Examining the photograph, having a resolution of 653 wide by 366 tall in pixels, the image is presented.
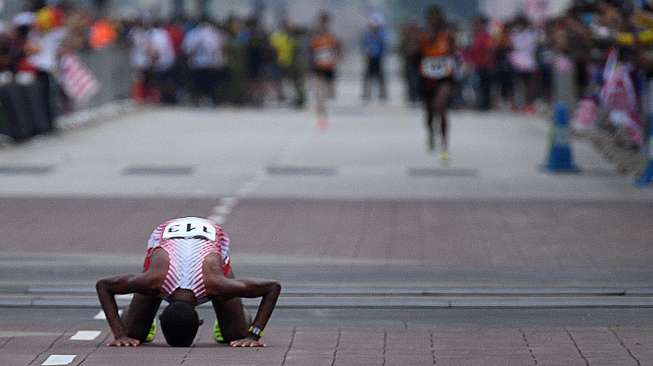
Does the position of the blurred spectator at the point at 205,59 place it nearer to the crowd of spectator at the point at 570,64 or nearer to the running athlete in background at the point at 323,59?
the crowd of spectator at the point at 570,64

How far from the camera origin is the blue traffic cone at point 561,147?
22.2 metres

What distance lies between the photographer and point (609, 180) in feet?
69.3

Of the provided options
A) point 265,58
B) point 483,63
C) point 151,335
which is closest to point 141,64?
point 265,58

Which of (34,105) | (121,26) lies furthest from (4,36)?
(121,26)

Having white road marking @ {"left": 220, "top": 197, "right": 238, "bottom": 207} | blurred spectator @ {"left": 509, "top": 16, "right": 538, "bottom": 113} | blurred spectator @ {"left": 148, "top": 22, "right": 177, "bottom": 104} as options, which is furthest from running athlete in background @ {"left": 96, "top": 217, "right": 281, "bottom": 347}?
blurred spectator @ {"left": 148, "top": 22, "right": 177, "bottom": 104}

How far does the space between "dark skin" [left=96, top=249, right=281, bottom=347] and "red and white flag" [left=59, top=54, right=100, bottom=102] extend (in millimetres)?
20418

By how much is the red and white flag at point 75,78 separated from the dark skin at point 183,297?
20.4m

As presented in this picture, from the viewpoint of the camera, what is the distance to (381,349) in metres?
9.54

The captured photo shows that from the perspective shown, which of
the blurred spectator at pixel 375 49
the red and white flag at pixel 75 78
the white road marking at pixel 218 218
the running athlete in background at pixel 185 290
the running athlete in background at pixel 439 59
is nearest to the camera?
the running athlete in background at pixel 185 290

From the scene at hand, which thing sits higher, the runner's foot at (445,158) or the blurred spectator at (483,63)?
the runner's foot at (445,158)

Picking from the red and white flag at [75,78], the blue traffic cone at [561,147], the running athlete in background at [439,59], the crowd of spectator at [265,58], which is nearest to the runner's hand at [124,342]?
the blue traffic cone at [561,147]

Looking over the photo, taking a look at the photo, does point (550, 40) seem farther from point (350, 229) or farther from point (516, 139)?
point (350, 229)

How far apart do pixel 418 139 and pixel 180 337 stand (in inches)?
764

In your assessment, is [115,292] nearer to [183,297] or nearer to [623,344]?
[183,297]
